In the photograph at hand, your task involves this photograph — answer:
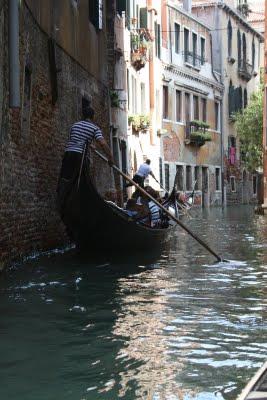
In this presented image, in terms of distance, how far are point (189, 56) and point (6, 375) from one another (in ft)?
76.6

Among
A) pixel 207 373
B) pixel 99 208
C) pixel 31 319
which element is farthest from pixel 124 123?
pixel 207 373

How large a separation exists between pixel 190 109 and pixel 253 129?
8.99 feet

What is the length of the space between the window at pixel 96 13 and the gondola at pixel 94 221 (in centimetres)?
486

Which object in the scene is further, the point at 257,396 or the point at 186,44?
the point at 186,44

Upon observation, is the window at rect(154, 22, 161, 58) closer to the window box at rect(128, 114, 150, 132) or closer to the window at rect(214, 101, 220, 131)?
the window box at rect(128, 114, 150, 132)

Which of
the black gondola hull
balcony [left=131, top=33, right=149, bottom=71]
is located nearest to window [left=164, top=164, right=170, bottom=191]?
balcony [left=131, top=33, right=149, bottom=71]

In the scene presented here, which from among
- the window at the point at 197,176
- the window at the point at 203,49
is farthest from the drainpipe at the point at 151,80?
the window at the point at 203,49

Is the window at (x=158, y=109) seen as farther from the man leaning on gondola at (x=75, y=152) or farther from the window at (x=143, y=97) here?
the man leaning on gondola at (x=75, y=152)

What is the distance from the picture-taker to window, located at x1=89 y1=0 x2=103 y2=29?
39.1ft

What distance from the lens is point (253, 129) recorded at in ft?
89.1

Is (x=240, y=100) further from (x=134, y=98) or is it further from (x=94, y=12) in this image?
(x=94, y=12)

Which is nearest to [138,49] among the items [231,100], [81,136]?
[81,136]

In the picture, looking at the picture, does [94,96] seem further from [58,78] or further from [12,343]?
[12,343]

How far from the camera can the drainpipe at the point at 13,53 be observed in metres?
6.64
